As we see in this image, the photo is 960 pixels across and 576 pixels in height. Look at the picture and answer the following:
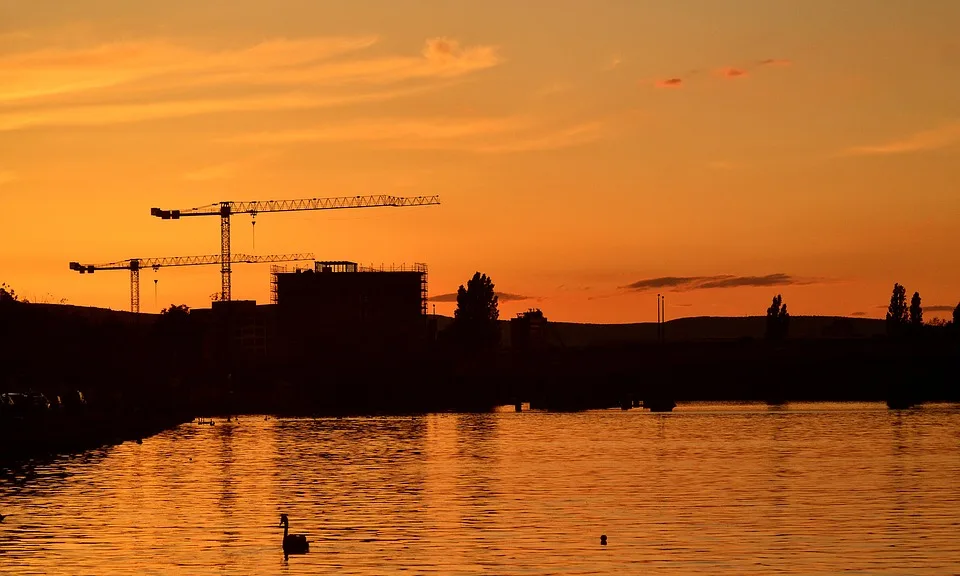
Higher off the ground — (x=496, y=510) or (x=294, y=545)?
(x=294, y=545)

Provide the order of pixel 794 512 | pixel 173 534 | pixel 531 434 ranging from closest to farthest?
pixel 173 534 < pixel 794 512 < pixel 531 434

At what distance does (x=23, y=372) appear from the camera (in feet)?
540

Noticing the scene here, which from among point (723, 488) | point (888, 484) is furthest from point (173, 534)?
point (888, 484)

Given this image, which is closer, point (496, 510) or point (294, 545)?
point (294, 545)

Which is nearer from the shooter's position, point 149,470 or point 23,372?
point 149,470

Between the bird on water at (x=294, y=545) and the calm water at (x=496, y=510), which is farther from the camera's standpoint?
the bird on water at (x=294, y=545)

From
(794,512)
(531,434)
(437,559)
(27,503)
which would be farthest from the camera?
(531,434)

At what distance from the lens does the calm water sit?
59.2m

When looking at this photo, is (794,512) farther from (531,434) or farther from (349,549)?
(531,434)

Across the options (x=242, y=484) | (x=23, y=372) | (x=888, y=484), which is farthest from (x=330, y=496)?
(x=23, y=372)

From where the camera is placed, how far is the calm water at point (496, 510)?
59.2 meters

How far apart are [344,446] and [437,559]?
3789 inches

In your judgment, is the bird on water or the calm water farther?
the bird on water

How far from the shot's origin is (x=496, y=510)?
262 feet
